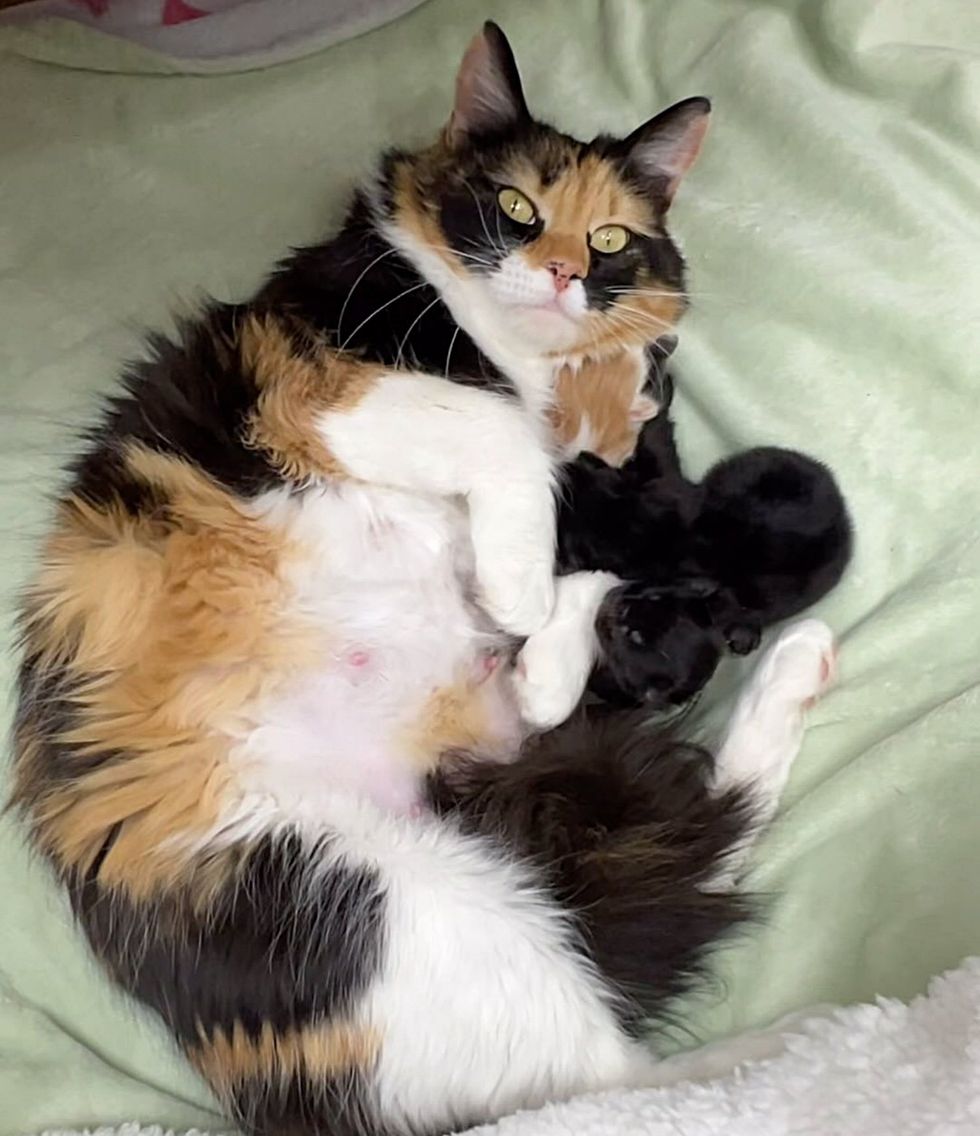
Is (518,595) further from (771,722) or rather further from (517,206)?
(517,206)

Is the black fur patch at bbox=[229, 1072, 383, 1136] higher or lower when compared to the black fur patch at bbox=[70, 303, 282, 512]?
lower

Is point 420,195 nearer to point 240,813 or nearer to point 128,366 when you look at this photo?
point 128,366

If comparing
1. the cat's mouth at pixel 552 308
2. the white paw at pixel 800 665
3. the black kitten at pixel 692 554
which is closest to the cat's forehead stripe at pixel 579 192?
the cat's mouth at pixel 552 308

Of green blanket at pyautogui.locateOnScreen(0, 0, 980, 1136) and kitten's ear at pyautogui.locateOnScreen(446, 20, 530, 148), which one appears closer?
green blanket at pyautogui.locateOnScreen(0, 0, 980, 1136)

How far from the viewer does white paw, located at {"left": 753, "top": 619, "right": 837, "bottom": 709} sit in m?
1.47

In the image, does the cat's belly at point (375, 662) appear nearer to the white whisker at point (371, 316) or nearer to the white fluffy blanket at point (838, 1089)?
the white whisker at point (371, 316)

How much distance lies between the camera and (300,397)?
1.47m

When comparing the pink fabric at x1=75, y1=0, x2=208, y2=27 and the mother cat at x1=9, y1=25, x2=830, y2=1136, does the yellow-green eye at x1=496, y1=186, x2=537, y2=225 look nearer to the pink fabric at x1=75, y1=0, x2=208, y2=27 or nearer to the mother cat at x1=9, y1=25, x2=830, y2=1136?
the mother cat at x1=9, y1=25, x2=830, y2=1136

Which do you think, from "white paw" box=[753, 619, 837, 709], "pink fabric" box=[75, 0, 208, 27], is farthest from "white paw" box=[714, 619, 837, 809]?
"pink fabric" box=[75, 0, 208, 27]

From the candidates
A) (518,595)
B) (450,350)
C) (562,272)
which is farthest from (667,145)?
(518,595)

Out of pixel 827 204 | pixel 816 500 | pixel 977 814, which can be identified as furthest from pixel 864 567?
pixel 827 204

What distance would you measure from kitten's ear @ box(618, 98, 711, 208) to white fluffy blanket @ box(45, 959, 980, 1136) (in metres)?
1.00

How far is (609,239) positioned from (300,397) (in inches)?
17.2

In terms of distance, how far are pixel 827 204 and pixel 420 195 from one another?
0.53 meters
